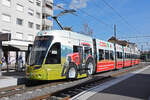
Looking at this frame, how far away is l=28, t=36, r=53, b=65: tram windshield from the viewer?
8.96 meters

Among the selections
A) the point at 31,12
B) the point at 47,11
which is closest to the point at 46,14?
the point at 47,11

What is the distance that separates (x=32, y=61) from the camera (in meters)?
9.20

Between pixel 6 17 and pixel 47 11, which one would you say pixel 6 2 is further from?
pixel 47 11

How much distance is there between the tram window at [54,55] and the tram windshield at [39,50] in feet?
0.92

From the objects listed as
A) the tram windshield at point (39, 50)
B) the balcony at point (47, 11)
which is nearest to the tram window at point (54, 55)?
the tram windshield at point (39, 50)

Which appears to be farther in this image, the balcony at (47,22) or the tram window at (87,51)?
the balcony at (47,22)

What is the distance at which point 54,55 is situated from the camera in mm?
9258

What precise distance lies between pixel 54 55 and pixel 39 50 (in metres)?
0.88

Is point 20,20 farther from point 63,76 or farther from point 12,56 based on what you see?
point 63,76

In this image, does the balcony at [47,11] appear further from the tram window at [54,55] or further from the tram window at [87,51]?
the tram window at [54,55]

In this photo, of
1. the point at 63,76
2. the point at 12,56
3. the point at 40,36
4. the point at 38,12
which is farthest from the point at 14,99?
the point at 38,12

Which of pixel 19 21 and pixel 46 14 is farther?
pixel 46 14

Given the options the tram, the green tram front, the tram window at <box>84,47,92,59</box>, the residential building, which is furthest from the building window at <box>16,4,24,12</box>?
the green tram front

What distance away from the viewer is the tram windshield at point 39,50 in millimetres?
8962
